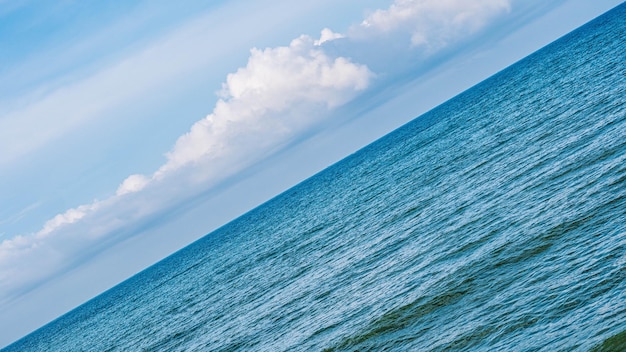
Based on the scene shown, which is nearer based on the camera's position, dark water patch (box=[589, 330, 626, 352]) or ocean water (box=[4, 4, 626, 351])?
dark water patch (box=[589, 330, 626, 352])

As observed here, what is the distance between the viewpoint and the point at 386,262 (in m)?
40.2

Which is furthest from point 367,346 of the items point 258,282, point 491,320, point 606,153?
point 258,282

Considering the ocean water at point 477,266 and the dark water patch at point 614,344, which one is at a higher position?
the ocean water at point 477,266

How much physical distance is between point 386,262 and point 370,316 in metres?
9.52

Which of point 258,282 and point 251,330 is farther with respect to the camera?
point 258,282

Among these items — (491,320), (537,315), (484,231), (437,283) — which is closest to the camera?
(537,315)

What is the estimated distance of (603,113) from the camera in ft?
159

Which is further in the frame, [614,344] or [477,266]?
[477,266]

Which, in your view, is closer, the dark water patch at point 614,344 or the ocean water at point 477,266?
the dark water patch at point 614,344

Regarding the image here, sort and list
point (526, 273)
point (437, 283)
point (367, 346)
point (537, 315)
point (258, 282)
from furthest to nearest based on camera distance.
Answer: point (258, 282), point (437, 283), point (367, 346), point (526, 273), point (537, 315)

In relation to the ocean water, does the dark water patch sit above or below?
below

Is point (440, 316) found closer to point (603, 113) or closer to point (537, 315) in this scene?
point (537, 315)

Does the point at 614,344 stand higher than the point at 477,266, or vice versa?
the point at 477,266

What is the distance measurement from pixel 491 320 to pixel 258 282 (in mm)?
43058
